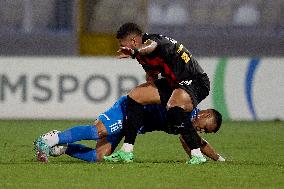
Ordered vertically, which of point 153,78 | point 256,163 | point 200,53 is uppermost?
point 153,78

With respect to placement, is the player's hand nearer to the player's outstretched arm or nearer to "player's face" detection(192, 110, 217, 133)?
"player's face" detection(192, 110, 217, 133)

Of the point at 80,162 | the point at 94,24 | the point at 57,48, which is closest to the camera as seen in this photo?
the point at 80,162

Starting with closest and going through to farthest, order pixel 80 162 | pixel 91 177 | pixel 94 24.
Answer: pixel 91 177
pixel 80 162
pixel 94 24

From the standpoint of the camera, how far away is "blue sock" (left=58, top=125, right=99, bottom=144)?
10.9 metres

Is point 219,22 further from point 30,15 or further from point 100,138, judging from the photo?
point 100,138

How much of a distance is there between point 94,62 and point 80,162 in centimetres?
695

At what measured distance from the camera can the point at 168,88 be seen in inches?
436

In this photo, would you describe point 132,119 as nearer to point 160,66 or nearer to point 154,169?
point 160,66

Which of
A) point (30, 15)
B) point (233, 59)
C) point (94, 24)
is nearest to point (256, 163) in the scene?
point (233, 59)

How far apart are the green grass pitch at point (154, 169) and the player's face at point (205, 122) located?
0.33 metres

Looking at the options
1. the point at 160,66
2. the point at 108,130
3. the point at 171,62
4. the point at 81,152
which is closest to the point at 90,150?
the point at 81,152

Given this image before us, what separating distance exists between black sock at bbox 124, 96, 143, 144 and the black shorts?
25 centimetres

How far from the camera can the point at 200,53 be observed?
2162 cm

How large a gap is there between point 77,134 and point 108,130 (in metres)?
0.34
